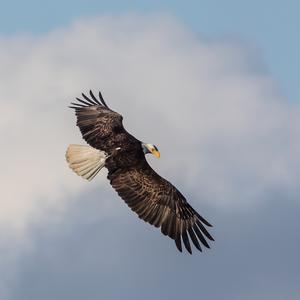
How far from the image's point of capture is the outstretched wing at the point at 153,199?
24.1m

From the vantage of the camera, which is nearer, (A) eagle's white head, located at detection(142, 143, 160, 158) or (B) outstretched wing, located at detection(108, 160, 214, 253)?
(B) outstretched wing, located at detection(108, 160, 214, 253)

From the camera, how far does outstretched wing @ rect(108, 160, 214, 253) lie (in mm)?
24078

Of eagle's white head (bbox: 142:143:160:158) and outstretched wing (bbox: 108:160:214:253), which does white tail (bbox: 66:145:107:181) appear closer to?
outstretched wing (bbox: 108:160:214:253)

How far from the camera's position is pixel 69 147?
24.8 m

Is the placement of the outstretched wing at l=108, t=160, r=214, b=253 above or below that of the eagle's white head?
below

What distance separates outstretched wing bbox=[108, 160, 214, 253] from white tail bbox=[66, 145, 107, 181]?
1.08ft

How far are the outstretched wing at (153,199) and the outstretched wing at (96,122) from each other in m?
0.86

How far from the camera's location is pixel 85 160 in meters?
24.5

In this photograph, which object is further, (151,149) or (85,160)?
(151,149)

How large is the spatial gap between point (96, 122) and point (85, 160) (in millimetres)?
1487

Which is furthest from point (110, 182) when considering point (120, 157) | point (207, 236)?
point (207, 236)

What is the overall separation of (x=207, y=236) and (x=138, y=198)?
159cm

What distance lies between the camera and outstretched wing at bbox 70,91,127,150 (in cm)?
2514

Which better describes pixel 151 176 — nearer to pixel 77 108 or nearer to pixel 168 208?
pixel 168 208
